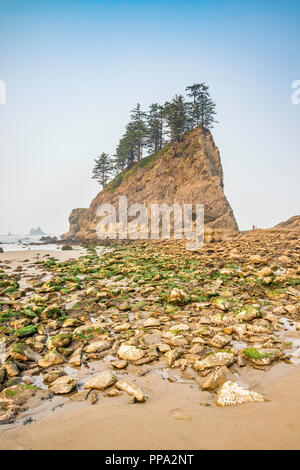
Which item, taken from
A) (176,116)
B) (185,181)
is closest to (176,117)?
(176,116)

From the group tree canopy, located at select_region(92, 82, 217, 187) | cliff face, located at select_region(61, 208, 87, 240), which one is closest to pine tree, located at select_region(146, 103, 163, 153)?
tree canopy, located at select_region(92, 82, 217, 187)

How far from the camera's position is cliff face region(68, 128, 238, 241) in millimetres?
38750

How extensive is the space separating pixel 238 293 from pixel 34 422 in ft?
21.9

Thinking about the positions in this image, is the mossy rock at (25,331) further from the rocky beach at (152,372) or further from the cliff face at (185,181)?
the cliff face at (185,181)

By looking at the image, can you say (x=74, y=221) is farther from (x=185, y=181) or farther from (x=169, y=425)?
(x=169, y=425)

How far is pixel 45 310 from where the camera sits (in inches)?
237

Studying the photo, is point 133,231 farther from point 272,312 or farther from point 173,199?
point 272,312
